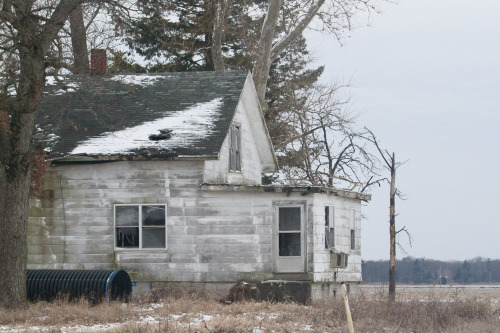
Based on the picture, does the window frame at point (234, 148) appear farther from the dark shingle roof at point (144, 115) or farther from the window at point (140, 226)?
the window at point (140, 226)

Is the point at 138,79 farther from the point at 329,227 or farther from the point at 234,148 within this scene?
the point at 329,227

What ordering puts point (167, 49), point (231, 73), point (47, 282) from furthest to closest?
1. point (167, 49)
2. point (231, 73)
3. point (47, 282)

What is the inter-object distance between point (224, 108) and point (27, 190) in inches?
297

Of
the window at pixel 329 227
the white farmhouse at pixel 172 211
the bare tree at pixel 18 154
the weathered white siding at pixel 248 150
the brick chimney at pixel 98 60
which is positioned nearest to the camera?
the bare tree at pixel 18 154

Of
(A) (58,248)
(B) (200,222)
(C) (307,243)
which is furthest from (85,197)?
(C) (307,243)

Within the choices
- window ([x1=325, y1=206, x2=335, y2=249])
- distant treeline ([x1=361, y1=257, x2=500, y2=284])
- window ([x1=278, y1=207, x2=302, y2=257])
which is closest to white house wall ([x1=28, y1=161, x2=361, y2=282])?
window ([x1=278, y1=207, x2=302, y2=257])

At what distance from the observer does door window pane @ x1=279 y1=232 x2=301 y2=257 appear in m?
23.6

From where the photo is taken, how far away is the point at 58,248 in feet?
79.4

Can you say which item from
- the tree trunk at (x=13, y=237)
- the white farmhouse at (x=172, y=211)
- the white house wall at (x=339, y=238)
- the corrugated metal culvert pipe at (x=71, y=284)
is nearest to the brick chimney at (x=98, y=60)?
the white farmhouse at (x=172, y=211)

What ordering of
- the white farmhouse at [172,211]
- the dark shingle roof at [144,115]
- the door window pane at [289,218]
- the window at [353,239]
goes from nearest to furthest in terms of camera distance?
the white farmhouse at [172,211], the door window pane at [289,218], the dark shingle roof at [144,115], the window at [353,239]

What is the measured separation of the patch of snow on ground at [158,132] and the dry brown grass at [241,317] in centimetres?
490

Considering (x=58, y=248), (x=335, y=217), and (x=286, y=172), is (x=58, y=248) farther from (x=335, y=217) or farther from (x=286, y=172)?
(x=286, y=172)

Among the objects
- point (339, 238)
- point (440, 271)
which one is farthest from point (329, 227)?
point (440, 271)

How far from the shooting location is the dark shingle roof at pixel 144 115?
2392 cm
